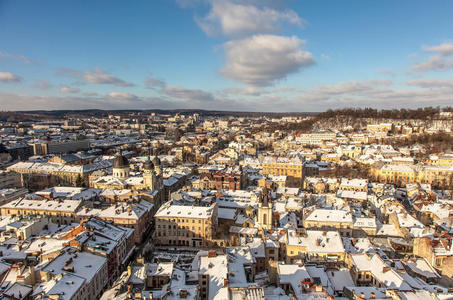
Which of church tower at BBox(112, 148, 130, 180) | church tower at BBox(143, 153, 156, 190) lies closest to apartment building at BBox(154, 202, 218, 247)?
church tower at BBox(143, 153, 156, 190)

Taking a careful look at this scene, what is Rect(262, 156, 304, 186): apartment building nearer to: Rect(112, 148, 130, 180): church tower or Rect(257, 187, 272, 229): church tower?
Rect(112, 148, 130, 180): church tower

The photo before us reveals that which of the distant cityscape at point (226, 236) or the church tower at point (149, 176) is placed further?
the church tower at point (149, 176)

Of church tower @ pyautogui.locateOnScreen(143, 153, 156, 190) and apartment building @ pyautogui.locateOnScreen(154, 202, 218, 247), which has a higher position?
church tower @ pyautogui.locateOnScreen(143, 153, 156, 190)

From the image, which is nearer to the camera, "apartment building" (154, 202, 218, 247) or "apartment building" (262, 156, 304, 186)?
"apartment building" (154, 202, 218, 247)

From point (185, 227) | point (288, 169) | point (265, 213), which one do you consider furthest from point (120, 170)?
point (288, 169)

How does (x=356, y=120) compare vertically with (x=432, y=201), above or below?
above

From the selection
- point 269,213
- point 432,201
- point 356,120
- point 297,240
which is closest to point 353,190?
point 432,201

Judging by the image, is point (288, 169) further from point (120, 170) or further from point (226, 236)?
point (226, 236)

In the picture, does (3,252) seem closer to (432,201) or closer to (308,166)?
(432,201)

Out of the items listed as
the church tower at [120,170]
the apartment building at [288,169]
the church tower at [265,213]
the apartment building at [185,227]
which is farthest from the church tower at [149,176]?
the apartment building at [288,169]

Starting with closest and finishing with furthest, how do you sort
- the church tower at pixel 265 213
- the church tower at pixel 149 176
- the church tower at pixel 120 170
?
the church tower at pixel 265 213 → the church tower at pixel 149 176 → the church tower at pixel 120 170

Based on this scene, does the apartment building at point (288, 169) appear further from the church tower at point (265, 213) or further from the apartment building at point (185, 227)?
the apartment building at point (185, 227)
